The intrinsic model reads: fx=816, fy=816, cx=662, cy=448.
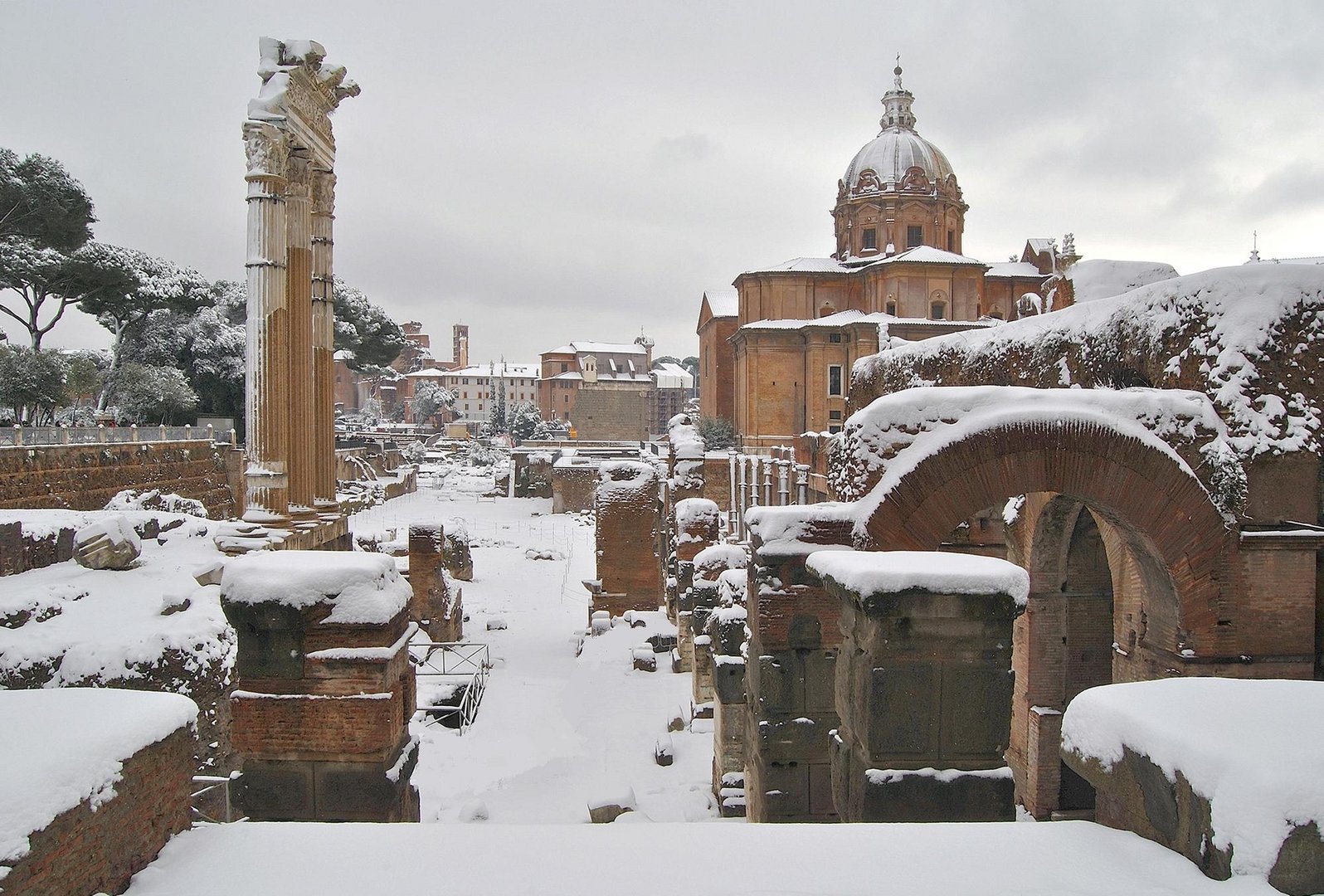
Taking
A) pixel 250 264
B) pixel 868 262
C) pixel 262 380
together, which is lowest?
pixel 262 380

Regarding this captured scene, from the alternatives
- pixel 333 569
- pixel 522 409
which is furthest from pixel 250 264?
pixel 522 409

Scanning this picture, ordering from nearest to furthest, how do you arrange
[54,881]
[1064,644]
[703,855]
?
[54,881], [703,855], [1064,644]

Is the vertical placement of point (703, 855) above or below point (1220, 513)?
below

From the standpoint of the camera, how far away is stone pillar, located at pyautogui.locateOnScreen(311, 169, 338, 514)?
14984 mm

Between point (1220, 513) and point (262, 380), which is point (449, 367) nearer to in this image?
point (262, 380)

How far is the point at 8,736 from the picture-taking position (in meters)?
2.24

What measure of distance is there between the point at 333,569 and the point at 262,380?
10019 millimetres

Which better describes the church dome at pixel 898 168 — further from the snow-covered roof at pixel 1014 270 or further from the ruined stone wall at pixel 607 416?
the ruined stone wall at pixel 607 416

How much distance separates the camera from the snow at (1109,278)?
36.8 ft

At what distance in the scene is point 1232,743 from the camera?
7.28 ft

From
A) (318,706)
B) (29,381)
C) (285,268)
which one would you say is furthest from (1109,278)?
(29,381)

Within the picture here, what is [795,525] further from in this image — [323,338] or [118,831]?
[323,338]

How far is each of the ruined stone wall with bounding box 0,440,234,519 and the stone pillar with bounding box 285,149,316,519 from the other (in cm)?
488

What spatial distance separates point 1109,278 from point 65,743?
41.3 feet
